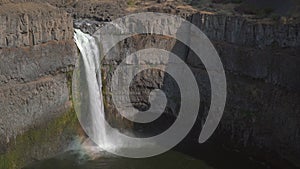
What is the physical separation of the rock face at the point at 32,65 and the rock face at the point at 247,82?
12.6 ft

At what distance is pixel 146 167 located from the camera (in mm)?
23344

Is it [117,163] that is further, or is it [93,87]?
[93,87]

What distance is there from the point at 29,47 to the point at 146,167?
9.46 m

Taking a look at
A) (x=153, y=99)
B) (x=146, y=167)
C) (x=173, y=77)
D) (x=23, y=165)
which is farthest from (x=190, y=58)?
(x=23, y=165)

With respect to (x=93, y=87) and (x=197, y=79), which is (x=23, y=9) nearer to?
(x=93, y=87)

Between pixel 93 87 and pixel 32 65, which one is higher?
pixel 32 65

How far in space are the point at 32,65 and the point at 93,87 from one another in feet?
15.7

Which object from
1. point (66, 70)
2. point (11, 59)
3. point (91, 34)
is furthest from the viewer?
point (91, 34)

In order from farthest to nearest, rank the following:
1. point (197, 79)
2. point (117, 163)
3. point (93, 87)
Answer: point (197, 79), point (93, 87), point (117, 163)

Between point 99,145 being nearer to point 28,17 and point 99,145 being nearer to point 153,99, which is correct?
point 153,99

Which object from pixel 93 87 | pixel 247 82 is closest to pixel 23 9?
pixel 93 87

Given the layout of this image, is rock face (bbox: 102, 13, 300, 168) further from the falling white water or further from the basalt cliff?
the falling white water

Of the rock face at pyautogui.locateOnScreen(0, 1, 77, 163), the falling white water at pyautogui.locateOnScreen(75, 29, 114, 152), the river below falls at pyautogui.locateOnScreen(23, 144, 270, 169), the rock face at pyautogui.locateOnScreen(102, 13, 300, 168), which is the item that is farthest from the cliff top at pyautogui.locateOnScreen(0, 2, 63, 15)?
the river below falls at pyautogui.locateOnScreen(23, 144, 270, 169)

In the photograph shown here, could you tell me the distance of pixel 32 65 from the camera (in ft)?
78.2
